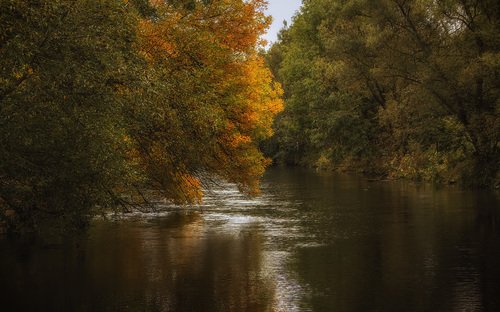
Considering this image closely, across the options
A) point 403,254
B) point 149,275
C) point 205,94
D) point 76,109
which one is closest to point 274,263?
point 149,275

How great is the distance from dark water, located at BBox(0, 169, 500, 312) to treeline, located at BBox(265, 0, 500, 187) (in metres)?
10.3

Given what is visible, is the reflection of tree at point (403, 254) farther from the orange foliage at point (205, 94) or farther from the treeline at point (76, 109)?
the treeline at point (76, 109)

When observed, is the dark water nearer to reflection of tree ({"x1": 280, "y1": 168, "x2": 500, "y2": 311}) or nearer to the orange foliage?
reflection of tree ({"x1": 280, "y1": 168, "x2": 500, "y2": 311})

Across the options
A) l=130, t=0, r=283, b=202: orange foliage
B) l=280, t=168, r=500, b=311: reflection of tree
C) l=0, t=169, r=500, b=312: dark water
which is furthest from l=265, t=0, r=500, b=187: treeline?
l=130, t=0, r=283, b=202: orange foliage

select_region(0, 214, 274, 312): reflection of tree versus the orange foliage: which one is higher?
the orange foliage

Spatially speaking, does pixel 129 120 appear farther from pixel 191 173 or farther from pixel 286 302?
pixel 191 173

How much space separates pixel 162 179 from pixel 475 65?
2783 centimetres

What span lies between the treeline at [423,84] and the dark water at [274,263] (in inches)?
407

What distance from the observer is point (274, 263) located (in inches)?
977

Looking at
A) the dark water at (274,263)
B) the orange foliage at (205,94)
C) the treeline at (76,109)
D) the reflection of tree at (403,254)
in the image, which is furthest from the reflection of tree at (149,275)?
the orange foliage at (205,94)

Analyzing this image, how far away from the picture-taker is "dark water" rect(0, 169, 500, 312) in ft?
63.6

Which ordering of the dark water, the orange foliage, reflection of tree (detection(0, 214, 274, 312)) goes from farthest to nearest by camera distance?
1. the orange foliage
2. the dark water
3. reflection of tree (detection(0, 214, 274, 312))

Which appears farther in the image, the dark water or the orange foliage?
the orange foliage

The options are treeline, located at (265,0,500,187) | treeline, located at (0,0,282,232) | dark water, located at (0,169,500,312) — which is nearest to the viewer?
treeline, located at (0,0,282,232)
